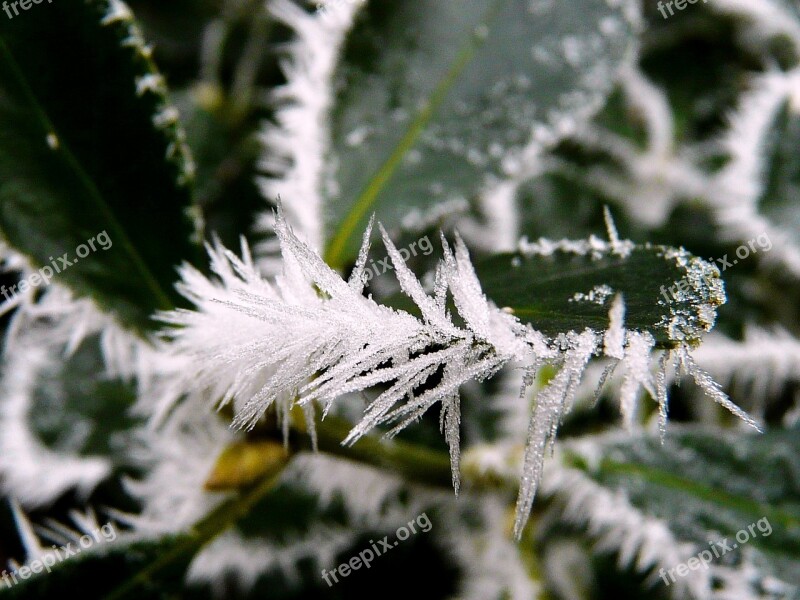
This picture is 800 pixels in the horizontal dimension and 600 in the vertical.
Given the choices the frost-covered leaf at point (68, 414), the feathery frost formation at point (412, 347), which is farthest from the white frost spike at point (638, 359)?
the frost-covered leaf at point (68, 414)

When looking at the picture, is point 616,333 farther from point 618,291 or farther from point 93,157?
point 93,157

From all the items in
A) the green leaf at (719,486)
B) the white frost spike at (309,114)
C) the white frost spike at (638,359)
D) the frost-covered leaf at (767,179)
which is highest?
the white frost spike at (309,114)

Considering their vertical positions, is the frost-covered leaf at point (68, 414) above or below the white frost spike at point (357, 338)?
below

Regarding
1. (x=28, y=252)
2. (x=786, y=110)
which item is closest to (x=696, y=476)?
(x=786, y=110)

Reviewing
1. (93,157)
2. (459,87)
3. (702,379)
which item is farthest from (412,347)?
(459,87)

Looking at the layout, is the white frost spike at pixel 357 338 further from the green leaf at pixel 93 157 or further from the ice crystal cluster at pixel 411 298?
the green leaf at pixel 93 157

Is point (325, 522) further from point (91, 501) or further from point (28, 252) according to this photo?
point (28, 252)

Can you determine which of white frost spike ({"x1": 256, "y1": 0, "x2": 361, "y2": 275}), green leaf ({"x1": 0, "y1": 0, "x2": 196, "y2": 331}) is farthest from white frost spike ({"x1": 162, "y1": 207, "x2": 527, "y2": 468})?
white frost spike ({"x1": 256, "y1": 0, "x2": 361, "y2": 275})
